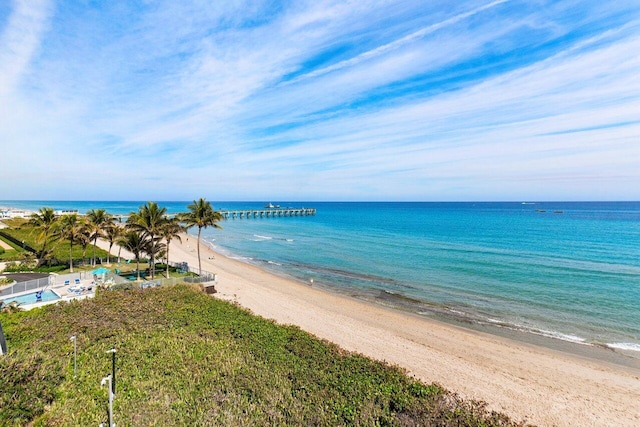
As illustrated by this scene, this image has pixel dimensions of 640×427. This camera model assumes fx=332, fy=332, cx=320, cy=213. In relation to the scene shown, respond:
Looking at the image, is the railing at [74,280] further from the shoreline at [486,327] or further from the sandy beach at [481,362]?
the shoreline at [486,327]

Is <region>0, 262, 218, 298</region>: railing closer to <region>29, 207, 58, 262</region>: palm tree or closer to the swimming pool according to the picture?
the swimming pool

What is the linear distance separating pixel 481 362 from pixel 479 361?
136 mm

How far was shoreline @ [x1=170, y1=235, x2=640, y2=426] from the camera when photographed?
579 inches

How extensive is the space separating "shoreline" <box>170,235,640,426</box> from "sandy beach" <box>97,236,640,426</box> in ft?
0.14

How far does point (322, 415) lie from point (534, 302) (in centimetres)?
2565

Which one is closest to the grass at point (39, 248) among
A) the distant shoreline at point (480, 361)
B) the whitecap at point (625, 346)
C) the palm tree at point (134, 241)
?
the palm tree at point (134, 241)

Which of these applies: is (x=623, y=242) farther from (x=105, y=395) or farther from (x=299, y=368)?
(x=105, y=395)

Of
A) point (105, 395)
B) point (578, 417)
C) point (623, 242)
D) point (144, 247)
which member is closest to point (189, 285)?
point (144, 247)

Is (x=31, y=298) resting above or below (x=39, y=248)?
below

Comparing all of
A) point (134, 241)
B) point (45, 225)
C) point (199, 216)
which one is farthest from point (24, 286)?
point (199, 216)

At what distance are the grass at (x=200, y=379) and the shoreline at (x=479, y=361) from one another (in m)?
3.59

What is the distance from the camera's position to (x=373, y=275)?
39.4 metres

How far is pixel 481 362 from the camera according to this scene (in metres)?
18.8

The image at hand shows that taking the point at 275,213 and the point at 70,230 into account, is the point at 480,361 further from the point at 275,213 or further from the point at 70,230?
the point at 275,213
